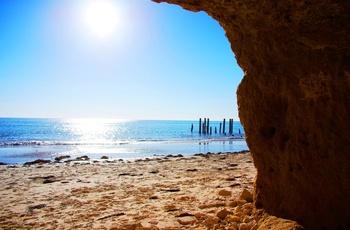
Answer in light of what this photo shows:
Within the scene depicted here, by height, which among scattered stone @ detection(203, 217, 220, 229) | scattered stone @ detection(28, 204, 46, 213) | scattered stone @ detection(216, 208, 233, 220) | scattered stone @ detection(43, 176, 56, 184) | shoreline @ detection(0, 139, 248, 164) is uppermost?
scattered stone @ detection(216, 208, 233, 220)

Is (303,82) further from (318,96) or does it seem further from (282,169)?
(282,169)

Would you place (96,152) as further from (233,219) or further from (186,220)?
(233,219)

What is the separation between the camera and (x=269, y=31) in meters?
3.48

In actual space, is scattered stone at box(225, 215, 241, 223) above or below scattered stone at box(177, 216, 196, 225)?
above

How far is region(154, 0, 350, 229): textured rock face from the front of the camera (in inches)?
117

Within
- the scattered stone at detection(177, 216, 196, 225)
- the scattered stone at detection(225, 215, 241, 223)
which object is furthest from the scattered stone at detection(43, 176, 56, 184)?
Answer: the scattered stone at detection(225, 215, 241, 223)

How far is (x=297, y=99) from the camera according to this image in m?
3.38

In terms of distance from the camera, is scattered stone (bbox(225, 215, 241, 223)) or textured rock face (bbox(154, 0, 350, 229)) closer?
textured rock face (bbox(154, 0, 350, 229))

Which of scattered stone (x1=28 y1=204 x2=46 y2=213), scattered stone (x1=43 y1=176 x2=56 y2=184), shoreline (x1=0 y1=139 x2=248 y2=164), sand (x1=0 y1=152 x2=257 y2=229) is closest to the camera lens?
sand (x1=0 y1=152 x2=257 y2=229)

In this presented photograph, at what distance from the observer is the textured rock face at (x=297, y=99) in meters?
2.98

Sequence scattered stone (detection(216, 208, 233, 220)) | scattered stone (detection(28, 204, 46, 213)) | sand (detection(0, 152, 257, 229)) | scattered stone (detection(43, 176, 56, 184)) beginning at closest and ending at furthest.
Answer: scattered stone (detection(216, 208, 233, 220))
sand (detection(0, 152, 257, 229))
scattered stone (detection(28, 204, 46, 213))
scattered stone (detection(43, 176, 56, 184))

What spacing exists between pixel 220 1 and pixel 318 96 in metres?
1.64

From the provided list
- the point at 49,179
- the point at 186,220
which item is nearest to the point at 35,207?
the point at 186,220

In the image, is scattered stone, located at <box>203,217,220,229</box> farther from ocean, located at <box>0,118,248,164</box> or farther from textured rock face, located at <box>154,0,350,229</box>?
ocean, located at <box>0,118,248,164</box>
